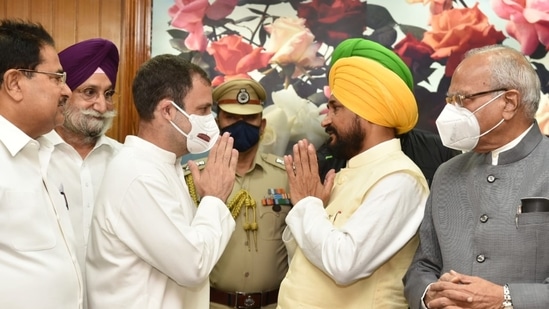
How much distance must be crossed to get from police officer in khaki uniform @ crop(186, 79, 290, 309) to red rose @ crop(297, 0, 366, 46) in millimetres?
500

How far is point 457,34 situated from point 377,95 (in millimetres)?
1064

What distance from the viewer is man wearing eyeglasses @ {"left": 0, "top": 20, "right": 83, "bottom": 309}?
1.81m

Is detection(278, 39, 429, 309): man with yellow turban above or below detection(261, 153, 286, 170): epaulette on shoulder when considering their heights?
above

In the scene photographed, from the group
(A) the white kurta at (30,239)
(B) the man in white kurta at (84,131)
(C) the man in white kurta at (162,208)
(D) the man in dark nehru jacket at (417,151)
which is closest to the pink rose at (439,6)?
(D) the man in dark nehru jacket at (417,151)

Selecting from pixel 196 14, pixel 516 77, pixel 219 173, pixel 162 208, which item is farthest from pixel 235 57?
pixel 516 77

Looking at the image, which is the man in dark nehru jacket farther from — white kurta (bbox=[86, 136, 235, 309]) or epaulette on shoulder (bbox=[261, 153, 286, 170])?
white kurta (bbox=[86, 136, 235, 309])

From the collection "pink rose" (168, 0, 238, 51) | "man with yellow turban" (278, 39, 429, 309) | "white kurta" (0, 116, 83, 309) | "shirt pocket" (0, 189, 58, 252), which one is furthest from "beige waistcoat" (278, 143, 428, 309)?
"pink rose" (168, 0, 238, 51)

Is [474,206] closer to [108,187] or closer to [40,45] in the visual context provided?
[108,187]

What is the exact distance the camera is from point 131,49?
11.1 feet

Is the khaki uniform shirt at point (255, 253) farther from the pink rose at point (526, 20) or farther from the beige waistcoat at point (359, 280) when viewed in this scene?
the pink rose at point (526, 20)

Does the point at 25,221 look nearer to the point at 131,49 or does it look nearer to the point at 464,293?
the point at 464,293

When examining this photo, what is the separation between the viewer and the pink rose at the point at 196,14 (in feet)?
11.0

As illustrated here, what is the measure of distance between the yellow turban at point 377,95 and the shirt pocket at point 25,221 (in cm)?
122

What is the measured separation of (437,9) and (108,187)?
2.00 meters
